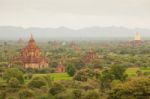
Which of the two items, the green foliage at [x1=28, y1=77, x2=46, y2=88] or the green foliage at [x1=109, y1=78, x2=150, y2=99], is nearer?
the green foliage at [x1=109, y1=78, x2=150, y2=99]

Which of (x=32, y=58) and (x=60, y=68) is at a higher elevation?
(x=32, y=58)

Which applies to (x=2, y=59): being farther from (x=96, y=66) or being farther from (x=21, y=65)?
(x=96, y=66)

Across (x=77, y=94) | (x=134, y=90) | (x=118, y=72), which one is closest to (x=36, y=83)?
(x=77, y=94)

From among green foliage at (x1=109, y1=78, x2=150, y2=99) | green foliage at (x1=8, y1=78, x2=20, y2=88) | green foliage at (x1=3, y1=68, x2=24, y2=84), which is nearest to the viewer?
green foliage at (x1=109, y1=78, x2=150, y2=99)

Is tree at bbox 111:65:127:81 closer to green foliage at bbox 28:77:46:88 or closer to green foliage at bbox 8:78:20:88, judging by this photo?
green foliage at bbox 28:77:46:88

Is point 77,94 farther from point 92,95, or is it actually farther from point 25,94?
point 25,94

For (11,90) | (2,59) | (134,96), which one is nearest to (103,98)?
(134,96)

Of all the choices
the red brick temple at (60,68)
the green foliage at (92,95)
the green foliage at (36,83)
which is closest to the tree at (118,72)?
the green foliage at (36,83)

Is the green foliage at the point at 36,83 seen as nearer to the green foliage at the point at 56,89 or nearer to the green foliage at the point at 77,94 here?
the green foliage at the point at 56,89

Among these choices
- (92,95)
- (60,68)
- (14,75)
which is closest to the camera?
(92,95)

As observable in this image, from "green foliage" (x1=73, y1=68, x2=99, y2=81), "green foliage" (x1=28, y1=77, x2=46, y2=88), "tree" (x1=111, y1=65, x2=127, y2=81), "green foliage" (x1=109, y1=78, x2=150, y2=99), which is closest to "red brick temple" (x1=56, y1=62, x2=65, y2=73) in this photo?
"green foliage" (x1=73, y1=68, x2=99, y2=81)

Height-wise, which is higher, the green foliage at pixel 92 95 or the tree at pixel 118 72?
the tree at pixel 118 72
